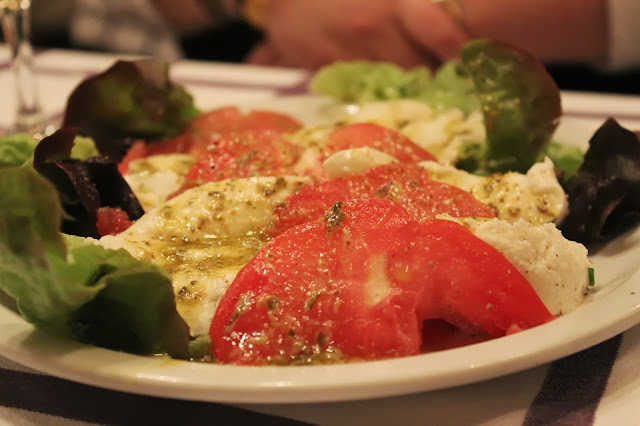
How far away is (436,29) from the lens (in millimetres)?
3969

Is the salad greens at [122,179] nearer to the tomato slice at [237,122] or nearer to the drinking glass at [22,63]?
the tomato slice at [237,122]

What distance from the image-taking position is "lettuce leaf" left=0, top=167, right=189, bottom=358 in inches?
42.4

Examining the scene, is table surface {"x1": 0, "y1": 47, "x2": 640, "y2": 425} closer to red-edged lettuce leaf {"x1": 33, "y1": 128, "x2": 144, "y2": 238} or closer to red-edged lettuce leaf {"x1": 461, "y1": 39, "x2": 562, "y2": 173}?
red-edged lettuce leaf {"x1": 33, "y1": 128, "x2": 144, "y2": 238}

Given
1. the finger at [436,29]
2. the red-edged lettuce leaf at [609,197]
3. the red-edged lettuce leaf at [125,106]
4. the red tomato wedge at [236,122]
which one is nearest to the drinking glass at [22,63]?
the red-edged lettuce leaf at [125,106]

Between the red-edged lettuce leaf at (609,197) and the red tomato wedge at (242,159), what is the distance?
71cm

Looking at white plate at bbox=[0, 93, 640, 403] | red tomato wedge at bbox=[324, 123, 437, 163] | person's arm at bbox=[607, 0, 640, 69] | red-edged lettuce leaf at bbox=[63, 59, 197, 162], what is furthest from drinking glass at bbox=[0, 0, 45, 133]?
person's arm at bbox=[607, 0, 640, 69]

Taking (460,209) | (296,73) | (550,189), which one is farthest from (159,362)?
(296,73)

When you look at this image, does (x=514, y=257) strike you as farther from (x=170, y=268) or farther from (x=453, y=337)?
(x=170, y=268)

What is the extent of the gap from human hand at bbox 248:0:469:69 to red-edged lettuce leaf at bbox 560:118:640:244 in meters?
2.21

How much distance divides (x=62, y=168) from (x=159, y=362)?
0.68 m

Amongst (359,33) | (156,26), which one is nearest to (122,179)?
(359,33)

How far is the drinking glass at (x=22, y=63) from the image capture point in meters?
2.59

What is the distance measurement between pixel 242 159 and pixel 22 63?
126cm

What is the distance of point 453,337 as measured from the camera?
4.26 ft
